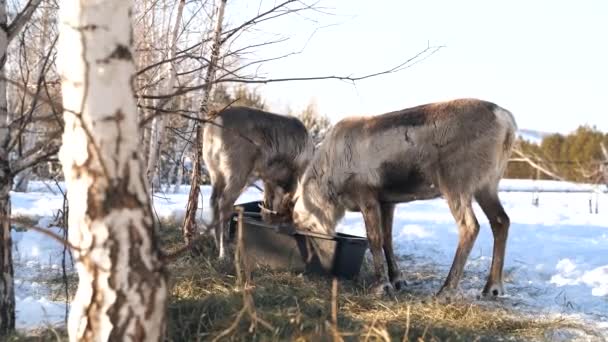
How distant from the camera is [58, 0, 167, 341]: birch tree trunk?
2455mm

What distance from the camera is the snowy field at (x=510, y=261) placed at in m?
5.30

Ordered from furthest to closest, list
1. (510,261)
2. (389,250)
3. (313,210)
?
1. (510,261)
2. (313,210)
3. (389,250)

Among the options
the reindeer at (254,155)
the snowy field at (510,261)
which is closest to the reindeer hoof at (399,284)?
the snowy field at (510,261)

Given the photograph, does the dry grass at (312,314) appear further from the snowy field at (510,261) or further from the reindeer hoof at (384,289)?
the snowy field at (510,261)

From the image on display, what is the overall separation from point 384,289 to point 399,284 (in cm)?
49

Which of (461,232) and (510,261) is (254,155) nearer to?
(461,232)

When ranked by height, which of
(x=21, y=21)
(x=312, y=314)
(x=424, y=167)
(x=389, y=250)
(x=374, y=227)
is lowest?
(x=312, y=314)

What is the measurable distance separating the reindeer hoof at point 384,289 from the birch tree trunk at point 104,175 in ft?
12.1

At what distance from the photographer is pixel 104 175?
8.12ft

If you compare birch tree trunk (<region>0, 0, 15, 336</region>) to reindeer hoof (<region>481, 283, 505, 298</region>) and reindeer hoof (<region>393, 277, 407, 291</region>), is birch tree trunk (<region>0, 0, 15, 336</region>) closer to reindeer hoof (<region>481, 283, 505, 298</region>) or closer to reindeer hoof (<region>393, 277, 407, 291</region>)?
reindeer hoof (<region>393, 277, 407, 291</region>)

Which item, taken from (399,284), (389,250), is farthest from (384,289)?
(389,250)

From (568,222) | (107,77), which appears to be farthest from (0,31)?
(568,222)

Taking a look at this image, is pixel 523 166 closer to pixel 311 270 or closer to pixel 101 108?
pixel 311 270

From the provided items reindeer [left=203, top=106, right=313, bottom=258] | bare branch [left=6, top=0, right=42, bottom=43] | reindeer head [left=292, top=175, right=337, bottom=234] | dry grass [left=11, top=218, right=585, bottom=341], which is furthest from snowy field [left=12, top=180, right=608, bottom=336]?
bare branch [left=6, top=0, right=42, bottom=43]
